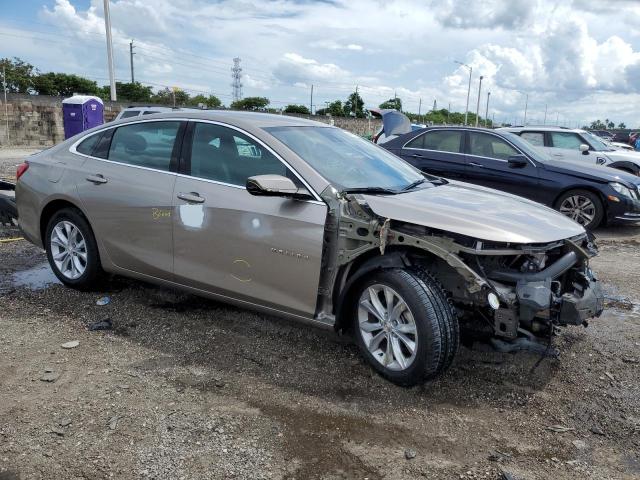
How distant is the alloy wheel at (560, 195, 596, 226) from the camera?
8.66 metres

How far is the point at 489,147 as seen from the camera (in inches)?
362

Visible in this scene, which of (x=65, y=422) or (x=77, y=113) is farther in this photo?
(x=77, y=113)

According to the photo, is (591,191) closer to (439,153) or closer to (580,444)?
(439,153)

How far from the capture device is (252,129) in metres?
4.21

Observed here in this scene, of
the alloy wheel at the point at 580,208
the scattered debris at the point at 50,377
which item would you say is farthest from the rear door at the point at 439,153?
the scattered debris at the point at 50,377

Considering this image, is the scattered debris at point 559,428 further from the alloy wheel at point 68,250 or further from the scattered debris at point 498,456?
the alloy wheel at point 68,250

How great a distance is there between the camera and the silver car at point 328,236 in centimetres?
342

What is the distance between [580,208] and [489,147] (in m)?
1.69

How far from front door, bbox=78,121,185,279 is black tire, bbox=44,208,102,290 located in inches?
5.8

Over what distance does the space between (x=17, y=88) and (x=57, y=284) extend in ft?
154

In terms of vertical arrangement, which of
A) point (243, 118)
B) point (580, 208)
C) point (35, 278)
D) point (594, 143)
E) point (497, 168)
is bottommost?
→ point (35, 278)

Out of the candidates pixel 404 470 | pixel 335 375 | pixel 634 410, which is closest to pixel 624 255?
pixel 634 410

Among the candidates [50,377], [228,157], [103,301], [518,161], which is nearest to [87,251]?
[103,301]

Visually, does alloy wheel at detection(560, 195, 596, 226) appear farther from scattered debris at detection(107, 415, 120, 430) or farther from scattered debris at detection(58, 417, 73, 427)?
scattered debris at detection(58, 417, 73, 427)
